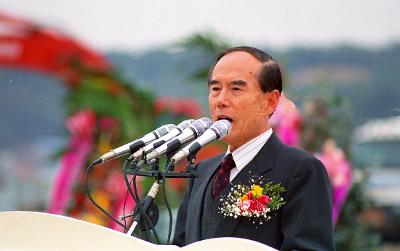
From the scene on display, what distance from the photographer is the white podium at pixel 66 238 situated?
2.10 m

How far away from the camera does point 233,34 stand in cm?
527

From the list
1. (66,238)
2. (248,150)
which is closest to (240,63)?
(248,150)

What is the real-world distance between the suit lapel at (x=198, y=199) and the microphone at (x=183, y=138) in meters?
0.29

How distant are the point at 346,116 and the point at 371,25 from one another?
0.55 metres

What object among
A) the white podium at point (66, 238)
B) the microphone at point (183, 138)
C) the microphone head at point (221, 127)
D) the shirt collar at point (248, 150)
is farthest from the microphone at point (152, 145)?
the white podium at point (66, 238)

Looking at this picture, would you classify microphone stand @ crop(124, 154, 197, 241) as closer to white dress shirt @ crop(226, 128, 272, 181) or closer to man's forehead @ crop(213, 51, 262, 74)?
white dress shirt @ crop(226, 128, 272, 181)

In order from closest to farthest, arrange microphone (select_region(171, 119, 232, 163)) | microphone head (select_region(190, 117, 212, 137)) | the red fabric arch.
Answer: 1. microphone (select_region(171, 119, 232, 163))
2. microphone head (select_region(190, 117, 212, 137))
3. the red fabric arch

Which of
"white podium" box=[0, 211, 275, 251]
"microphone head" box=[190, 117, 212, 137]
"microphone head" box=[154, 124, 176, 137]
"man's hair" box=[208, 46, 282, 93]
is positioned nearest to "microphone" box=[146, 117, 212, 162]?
"microphone head" box=[190, 117, 212, 137]

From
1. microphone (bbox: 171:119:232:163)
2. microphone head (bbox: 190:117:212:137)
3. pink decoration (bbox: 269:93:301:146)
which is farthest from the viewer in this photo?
pink decoration (bbox: 269:93:301:146)

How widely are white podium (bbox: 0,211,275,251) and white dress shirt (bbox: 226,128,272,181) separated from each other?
56 centimetres

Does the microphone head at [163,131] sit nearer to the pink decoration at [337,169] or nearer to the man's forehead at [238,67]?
the man's forehead at [238,67]

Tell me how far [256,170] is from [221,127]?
24cm

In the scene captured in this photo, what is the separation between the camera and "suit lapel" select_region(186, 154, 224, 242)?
8.76 ft

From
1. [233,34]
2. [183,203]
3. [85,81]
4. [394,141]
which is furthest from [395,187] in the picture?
[183,203]
